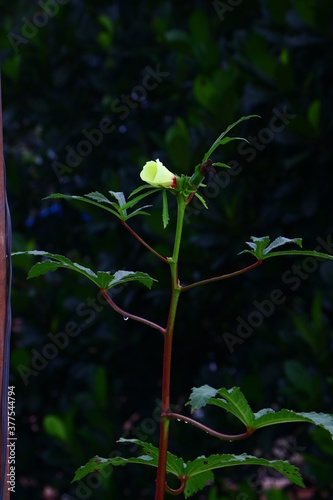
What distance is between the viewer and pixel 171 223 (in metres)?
2.60

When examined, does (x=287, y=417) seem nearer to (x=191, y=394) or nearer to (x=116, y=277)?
(x=191, y=394)

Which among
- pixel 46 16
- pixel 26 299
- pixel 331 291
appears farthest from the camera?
pixel 46 16

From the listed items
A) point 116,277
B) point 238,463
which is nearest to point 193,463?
point 238,463

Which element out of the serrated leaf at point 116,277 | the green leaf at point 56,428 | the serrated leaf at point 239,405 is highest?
the green leaf at point 56,428

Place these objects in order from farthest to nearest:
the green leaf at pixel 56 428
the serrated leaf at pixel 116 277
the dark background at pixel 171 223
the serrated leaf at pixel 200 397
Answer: the green leaf at pixel 56 428 → the dark background at pixel 171 223 → the serrated leaf at pixel 116 277 → the serrated leaf at pixel 200 397

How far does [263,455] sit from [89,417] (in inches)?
25.1

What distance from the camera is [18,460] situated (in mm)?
3125

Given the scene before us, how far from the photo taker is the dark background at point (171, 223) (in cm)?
257

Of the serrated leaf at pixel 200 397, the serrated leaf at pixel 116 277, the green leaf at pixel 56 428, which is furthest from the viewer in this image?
the green leaf at pixel 56 428

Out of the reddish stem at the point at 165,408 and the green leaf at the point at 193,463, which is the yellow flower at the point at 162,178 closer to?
the reddish stem at the point at 165,408

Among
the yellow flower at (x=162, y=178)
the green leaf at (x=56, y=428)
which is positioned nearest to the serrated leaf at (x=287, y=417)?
the yellow flower at (x=162, y=178)

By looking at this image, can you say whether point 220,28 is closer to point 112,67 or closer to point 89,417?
point 112,67

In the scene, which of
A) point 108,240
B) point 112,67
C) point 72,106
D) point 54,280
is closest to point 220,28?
point 112,67

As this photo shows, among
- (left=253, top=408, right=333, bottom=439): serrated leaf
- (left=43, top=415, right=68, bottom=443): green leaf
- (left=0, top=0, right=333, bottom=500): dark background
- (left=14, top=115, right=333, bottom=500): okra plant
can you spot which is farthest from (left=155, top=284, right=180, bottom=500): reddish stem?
(left=43, top=415, right=68, bottom=443): green leaf
